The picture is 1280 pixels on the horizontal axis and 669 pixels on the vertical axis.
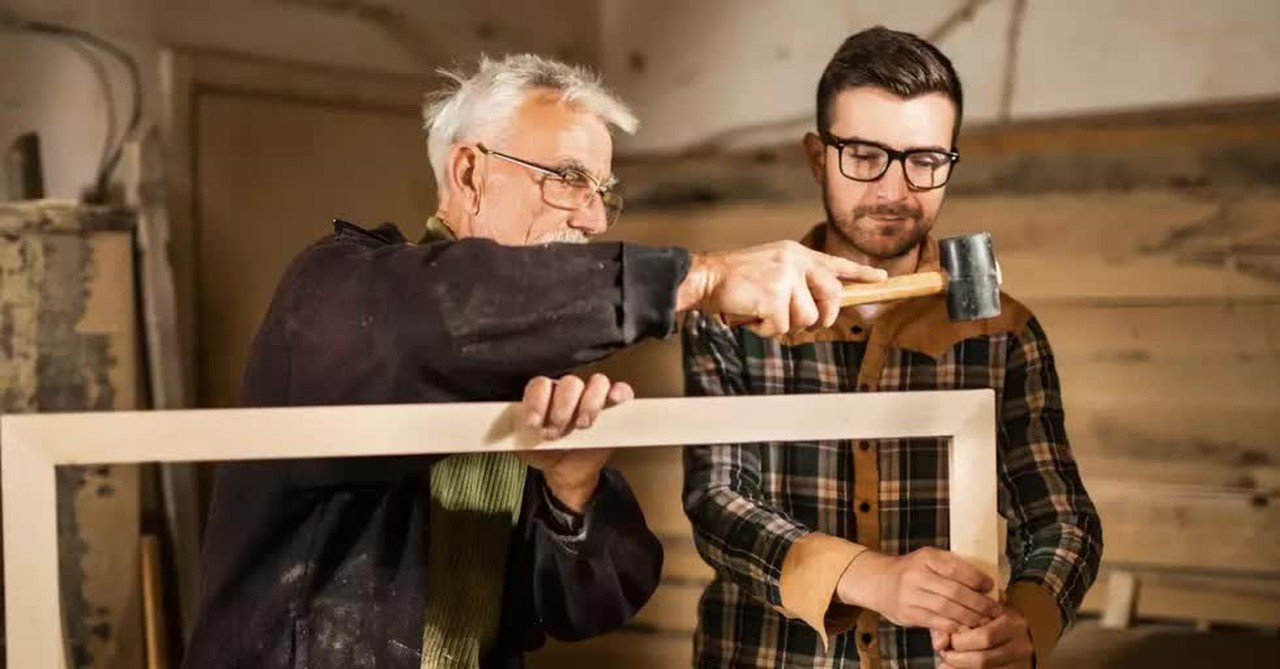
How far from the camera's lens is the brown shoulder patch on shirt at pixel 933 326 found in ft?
4.40

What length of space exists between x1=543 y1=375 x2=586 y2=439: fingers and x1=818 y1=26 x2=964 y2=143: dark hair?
49 centimetres

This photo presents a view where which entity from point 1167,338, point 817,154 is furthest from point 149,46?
point 1167,338

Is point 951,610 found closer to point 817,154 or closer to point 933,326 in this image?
point 933,326

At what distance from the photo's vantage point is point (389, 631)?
113cm

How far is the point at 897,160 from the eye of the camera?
1.29 meters

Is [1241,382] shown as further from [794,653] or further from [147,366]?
[147,366]

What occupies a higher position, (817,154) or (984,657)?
(817,154)

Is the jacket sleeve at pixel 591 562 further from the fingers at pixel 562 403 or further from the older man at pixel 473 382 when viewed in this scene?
the fingers at pixel 562 403

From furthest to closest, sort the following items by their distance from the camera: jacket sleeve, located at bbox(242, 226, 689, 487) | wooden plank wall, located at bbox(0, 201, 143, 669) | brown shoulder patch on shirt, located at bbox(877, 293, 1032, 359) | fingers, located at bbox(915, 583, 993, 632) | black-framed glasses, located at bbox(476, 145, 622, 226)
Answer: wooden plank wall, located at bbox(0, 201, 143, 669) < brown shoulder patch on shirt, located at bbox(877, 293, 1032, 359) < black-framed glasses, located at bbox(476, 145, 622, 226) < fingers, located at bbox(915, 583, 993, 632) < jacket sleeve, located at bbox(242, 226, 689, 487)

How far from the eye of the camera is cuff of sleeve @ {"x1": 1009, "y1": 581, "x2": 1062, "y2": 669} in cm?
119

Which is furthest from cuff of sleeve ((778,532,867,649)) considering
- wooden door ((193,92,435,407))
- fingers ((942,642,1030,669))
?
wooden door ((193,92,435,407))

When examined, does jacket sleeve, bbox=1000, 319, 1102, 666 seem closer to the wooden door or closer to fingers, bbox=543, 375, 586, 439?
fingers, bbox=543, 375, 586, 439

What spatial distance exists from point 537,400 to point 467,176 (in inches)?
12.5

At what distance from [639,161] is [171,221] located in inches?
32.9
